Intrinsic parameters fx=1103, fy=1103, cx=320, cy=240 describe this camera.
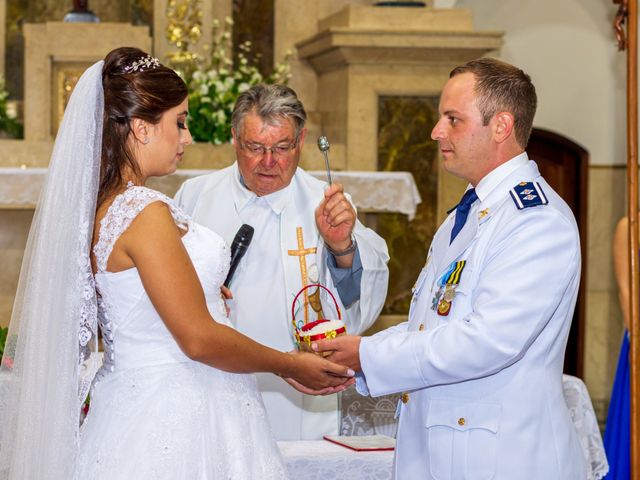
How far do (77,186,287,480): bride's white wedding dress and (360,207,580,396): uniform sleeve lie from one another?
19.2 inches

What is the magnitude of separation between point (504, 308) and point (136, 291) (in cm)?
102

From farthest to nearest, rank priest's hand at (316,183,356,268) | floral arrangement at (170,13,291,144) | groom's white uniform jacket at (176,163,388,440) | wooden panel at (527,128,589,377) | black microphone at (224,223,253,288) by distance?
wooden panel at (527,128,589,377) → floral arrangement at (170,13,291,144) → groom's white uniform jacket at (176,163,388,440) → black microphone at (224,223,253,288) → priest's hand at (316,183,356,268)

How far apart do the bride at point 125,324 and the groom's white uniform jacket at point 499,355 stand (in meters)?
0.46

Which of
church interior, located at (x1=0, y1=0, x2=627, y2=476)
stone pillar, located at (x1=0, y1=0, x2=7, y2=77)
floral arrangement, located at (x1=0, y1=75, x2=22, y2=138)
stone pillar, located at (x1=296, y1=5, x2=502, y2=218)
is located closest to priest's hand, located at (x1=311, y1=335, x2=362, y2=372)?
church interior, located at (x1=0, y1=0, x2=627, y2=476)

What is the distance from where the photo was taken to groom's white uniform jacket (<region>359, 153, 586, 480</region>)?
2992mm

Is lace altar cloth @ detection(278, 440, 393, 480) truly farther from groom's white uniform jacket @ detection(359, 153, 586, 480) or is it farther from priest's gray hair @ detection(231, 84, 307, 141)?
priest's gray hair @ detection(231, 84, 307, 141)

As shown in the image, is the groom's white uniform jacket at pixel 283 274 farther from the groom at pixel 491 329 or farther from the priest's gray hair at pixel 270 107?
the groom at pixel 491 329

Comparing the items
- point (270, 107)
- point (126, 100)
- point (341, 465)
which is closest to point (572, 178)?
point (270, 107)

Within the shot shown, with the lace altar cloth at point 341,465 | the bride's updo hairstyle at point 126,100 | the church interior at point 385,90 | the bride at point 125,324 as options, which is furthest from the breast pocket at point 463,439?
the church interior at point 385,90

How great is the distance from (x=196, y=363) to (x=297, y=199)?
144 centimetres

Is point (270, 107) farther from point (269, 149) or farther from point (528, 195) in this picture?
point (528, 195)

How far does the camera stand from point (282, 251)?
442 cm

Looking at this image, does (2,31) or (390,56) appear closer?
(390,56)

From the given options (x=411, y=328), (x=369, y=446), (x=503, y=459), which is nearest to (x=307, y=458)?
(x=369, y=446)
